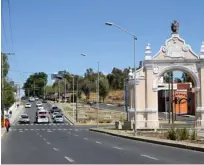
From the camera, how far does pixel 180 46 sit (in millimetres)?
59125

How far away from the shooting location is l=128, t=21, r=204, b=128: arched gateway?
58219 mm

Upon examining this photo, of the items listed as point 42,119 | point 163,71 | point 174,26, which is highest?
point 174,26

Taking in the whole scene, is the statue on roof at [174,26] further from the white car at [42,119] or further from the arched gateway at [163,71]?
the white car at [42,119]

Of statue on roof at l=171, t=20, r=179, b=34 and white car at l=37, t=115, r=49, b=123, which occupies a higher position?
statue on roof at l=171, t=20, r=179, b=34

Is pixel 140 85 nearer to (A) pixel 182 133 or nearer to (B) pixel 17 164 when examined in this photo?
(A) pixel 182 133

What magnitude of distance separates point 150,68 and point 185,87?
55.4 m

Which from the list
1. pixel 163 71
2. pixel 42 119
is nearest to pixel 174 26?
pixel 163 71

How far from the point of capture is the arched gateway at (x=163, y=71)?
→ 58219mm

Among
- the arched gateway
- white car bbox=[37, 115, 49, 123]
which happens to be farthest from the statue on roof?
white car bbox=[37, 115, 49, 123]

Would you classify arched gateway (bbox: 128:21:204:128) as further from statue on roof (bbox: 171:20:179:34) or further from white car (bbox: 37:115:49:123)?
white car (bbox: 37:115:49:123)

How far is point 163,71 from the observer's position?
58.3 metres

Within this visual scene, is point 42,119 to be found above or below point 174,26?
below

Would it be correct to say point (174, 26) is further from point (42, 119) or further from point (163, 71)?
point (42, 119)

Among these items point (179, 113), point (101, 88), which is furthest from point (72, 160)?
point (101, 88)
